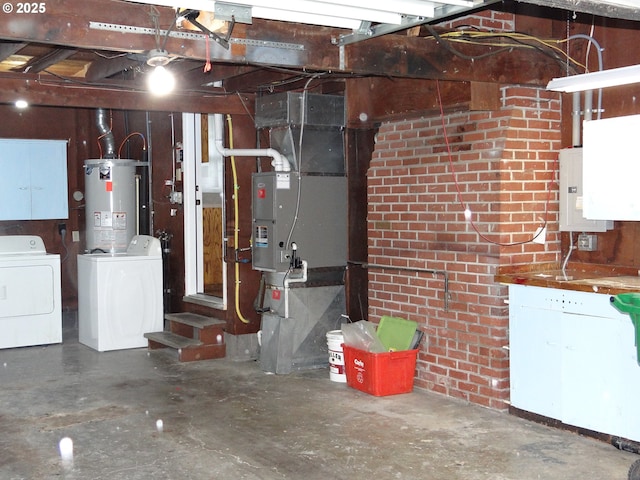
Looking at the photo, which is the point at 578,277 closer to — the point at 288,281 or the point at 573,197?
the point at 573,197

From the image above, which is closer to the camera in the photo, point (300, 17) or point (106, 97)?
point (300, 17)

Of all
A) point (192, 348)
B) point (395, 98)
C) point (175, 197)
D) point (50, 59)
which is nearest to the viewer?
point (50, 59)

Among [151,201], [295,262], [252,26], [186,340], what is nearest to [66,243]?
[151,201]

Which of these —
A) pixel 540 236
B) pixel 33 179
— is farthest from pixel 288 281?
pixel 33 179

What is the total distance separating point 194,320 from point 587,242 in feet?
12.8

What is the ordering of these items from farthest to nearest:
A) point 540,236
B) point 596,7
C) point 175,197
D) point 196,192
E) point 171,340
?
point 175,197 → point 196,192 → point 171,340 → point 540,236 → point 596,7

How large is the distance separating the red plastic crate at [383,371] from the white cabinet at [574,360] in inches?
35.4

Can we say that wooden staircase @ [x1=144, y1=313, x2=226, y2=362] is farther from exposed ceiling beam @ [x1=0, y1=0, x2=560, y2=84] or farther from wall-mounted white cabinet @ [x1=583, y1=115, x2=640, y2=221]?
wall-mounted white cabinet @ [x1=583, y1=115, x2=640, y2=221]

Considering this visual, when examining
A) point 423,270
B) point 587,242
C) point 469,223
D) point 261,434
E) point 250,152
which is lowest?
point 261,434

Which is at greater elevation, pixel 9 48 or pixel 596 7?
pixel 9 48

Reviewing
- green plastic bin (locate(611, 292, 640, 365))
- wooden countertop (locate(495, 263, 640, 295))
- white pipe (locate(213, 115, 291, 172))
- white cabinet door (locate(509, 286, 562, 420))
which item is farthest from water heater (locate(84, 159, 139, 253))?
green plastic bin (locate(611, 292, 640, 365))

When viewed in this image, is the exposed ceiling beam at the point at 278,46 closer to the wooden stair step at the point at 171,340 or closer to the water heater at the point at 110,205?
the wooden stair step at the point at 171,340

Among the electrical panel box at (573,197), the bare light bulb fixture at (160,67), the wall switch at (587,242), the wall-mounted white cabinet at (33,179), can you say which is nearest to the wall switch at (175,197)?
the wall-mounted white cabinet at (33,179)

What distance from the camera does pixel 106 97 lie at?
253 inches
